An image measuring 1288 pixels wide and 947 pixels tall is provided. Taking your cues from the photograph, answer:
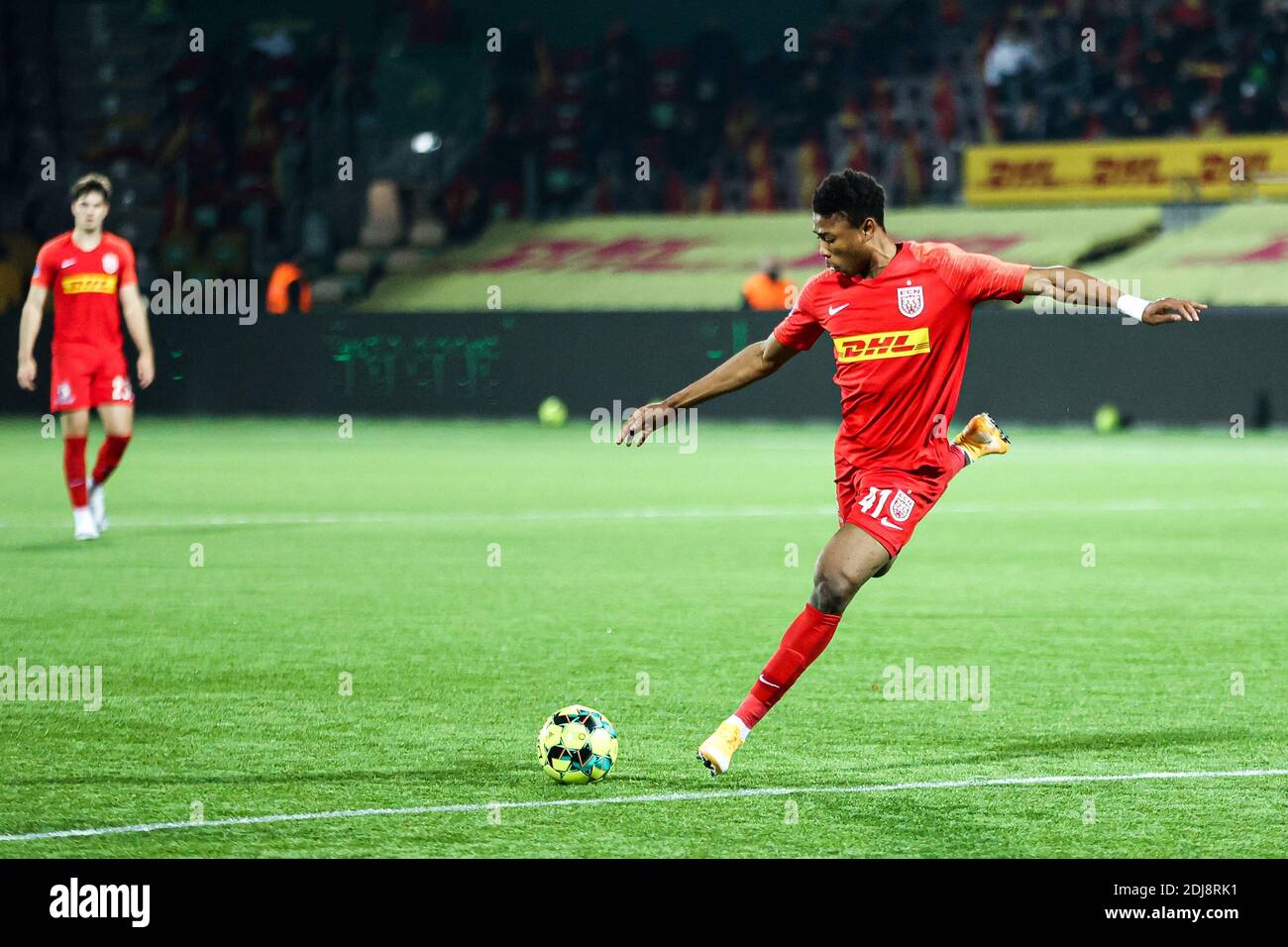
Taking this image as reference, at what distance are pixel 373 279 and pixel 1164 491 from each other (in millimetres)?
19713

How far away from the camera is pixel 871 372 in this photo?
23.6 ft

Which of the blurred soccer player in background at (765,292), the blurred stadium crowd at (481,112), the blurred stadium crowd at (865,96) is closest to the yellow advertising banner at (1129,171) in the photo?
the blurred stadium crowd at (865,96)

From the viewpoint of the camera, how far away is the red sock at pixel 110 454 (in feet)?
45.9

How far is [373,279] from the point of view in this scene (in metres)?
35.5

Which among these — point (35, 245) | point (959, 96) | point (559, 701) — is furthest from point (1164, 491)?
point (35, 245)

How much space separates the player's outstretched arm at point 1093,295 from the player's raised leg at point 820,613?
981 millimetres

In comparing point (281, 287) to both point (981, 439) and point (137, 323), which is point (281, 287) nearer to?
point (137, 323)

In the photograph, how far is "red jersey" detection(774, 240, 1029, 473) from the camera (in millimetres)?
7121

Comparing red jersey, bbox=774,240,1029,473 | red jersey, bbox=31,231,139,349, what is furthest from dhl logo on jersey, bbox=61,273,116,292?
red jersey, bbox=774,240,1029,473

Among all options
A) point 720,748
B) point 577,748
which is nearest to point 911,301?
point 720,748

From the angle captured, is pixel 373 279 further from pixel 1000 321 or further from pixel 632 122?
pixel 1000 321

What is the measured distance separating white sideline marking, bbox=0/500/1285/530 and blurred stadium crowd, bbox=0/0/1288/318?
1651cm

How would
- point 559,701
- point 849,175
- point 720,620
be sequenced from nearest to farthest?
point 849,175, point 559,701, point 720,620

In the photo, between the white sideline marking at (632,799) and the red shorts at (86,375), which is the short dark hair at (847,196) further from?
the red shorts at (86,375)
